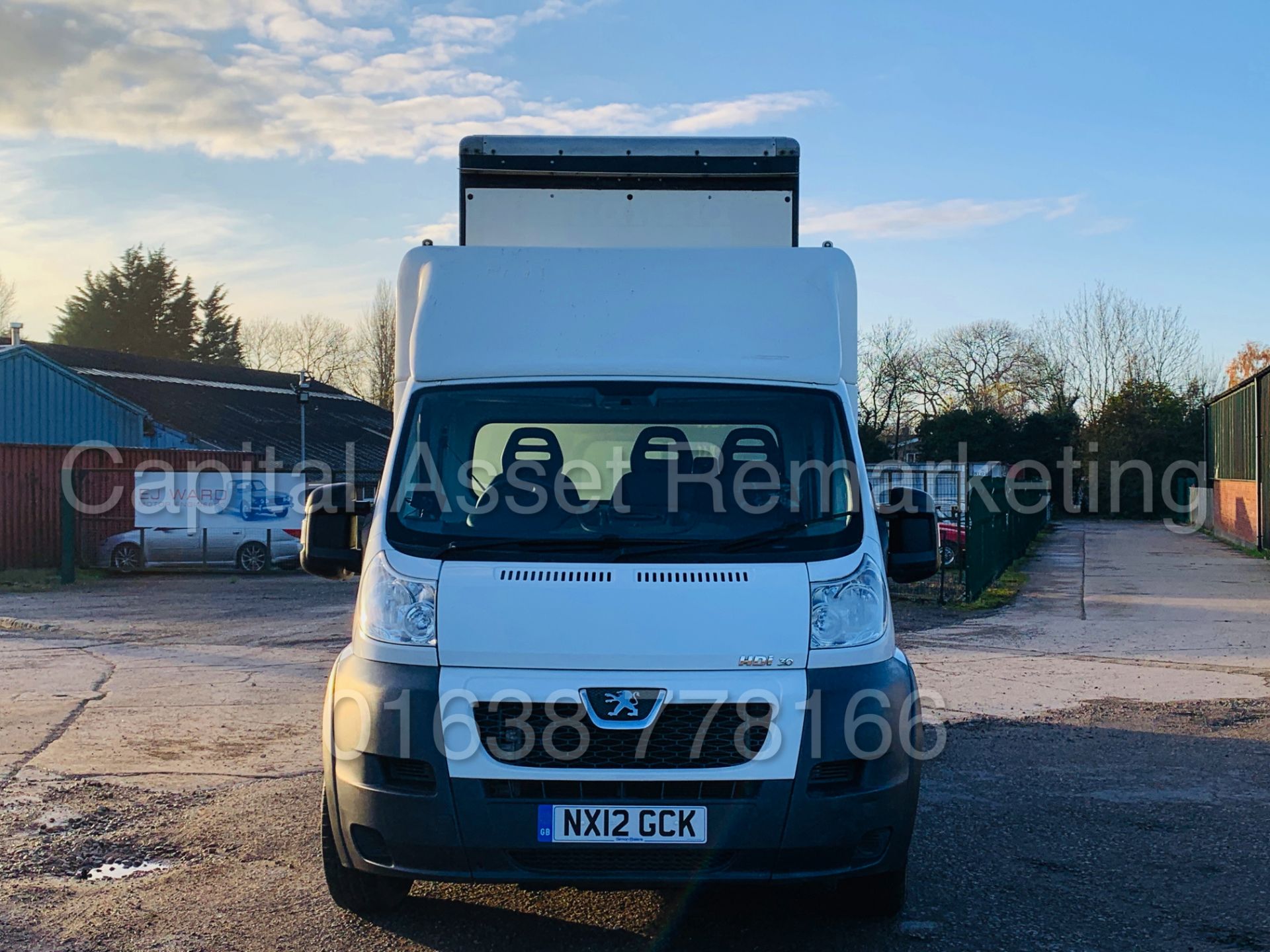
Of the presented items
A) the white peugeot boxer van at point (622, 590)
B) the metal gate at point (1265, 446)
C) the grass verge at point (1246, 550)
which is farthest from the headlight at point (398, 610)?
the metal gate at point (1265, 446)

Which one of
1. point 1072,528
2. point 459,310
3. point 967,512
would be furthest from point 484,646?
point 1072,528

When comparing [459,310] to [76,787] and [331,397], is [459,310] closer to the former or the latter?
[76,787]

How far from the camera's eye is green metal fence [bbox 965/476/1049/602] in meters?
17.3

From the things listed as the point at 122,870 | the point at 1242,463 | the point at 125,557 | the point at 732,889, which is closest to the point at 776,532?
the point at 732,889

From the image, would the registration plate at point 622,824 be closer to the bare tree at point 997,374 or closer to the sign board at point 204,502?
the sign board at point 204,502

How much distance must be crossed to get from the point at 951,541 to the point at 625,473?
731 inches

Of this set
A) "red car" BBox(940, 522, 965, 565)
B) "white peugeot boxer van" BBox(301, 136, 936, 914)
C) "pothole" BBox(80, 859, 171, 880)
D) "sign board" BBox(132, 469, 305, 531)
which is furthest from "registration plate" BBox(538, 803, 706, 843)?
"sign board" BBox(132, 469, 305, 531)

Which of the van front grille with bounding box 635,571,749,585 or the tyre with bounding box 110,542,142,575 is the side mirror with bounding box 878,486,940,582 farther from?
the tyre with bounding box 110,542,142,575

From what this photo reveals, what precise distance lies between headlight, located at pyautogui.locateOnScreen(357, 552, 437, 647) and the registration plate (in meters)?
0.71

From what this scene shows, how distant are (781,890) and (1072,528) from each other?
157 feet

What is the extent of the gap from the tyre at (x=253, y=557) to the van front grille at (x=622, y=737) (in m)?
19.6

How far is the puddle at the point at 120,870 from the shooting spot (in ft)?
17.1

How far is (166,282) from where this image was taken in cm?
6694

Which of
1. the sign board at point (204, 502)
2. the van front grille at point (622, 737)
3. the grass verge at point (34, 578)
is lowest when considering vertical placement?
the grass verge at point (34, 578)
